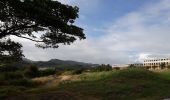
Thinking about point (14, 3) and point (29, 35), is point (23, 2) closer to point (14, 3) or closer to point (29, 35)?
point (14, 3)

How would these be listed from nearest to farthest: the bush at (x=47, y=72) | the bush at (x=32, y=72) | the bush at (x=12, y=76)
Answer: the bush at (x=12, y=76) < the bush at (x=32, y=72) < the bush at (x=47, y=72)

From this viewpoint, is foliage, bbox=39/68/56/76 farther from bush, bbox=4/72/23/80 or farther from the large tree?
→ the large tree

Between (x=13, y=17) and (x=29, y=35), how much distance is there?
2229 mm

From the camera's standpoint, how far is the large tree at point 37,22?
23359mm

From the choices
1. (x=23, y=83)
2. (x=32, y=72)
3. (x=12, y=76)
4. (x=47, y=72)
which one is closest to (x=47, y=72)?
(x=47, y=72)

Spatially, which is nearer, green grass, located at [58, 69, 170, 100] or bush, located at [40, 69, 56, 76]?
green grass, located at [58, 69, 170, 100]

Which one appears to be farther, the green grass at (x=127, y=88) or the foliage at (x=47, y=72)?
the foliage at (x=47, y=72)

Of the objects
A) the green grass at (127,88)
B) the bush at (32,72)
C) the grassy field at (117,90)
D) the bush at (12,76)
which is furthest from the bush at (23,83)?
the bush at (32,72)

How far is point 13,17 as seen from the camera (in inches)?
951

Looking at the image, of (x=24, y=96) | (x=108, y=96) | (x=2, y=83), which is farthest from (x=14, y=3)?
(x=2, y=83)

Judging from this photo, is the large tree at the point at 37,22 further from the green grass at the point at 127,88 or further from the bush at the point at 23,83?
the bush at the point at 23,83

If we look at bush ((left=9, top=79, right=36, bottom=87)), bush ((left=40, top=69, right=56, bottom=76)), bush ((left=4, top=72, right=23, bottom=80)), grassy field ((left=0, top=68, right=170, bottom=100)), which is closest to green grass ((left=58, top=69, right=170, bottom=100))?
grassy field ((left=0, top=68, right=170, bottom=100))

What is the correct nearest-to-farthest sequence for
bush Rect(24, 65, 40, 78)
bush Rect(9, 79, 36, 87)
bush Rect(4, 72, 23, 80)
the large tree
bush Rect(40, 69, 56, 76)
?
the large tree, bush Rect(9, 79, 36, 87), bush Rect(4, 72, 23, 80), bush Rect(24, 65, 40, 78), bush Rect(40, 69, 56, 76)

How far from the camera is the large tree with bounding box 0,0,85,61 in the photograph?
23359 mm
